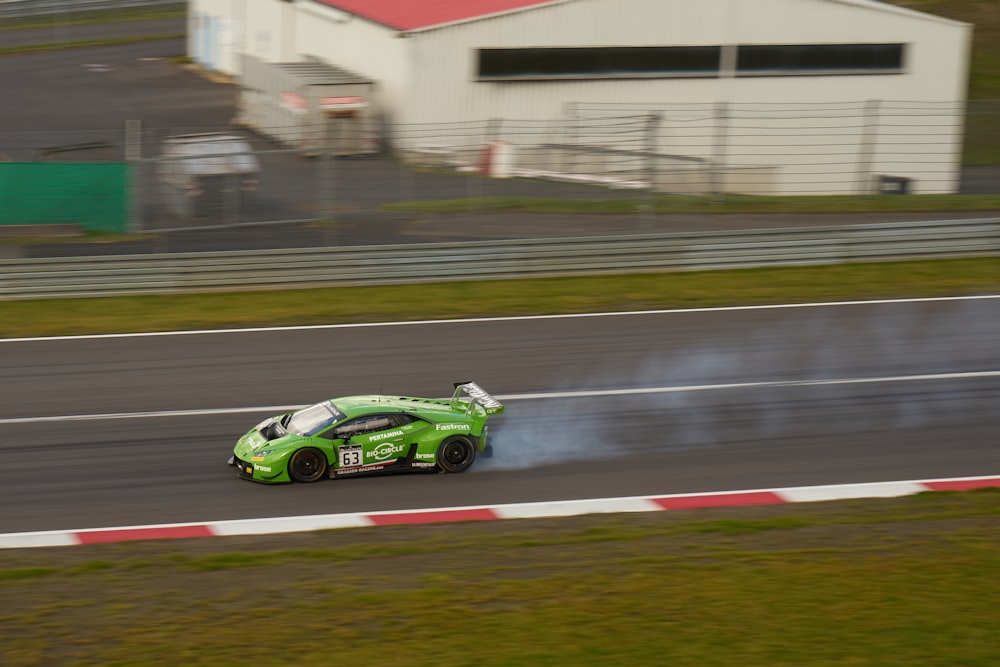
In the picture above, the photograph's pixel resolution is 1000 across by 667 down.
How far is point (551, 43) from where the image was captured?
3069cm

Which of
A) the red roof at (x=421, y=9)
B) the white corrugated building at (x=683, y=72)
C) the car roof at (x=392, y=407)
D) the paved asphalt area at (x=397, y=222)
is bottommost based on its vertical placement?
the car roof at (x=392, y=407)

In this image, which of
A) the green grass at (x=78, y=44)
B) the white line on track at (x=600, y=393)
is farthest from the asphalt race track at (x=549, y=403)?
the green grass at (x=78, y=44)

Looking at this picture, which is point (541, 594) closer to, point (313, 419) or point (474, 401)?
point (474, 401)

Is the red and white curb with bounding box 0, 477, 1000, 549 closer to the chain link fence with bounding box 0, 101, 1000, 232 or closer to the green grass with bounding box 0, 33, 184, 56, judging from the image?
the chain link fence with bounding box 0, 101, 1000, 232

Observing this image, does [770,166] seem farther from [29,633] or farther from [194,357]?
[29,633]

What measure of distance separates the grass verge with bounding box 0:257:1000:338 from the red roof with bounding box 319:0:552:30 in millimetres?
12309

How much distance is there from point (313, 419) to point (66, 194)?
11.5 m

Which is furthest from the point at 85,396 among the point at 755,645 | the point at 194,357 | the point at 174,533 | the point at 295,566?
the point at 755,645

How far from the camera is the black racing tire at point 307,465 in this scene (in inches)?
486

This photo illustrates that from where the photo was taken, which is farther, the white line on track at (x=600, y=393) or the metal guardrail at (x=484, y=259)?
the metal guardrail at (x=484, y=259)

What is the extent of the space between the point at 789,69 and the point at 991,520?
23.0 meters

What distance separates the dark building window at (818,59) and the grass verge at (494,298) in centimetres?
1244

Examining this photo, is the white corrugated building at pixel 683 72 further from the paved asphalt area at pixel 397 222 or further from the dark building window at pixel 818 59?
the paved asphalt area at pixel 397 222

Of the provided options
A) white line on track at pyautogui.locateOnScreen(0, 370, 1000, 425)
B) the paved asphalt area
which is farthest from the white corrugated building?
white line on track at pyautogui.locateOnScreen(0, 370, 1000, 425)
